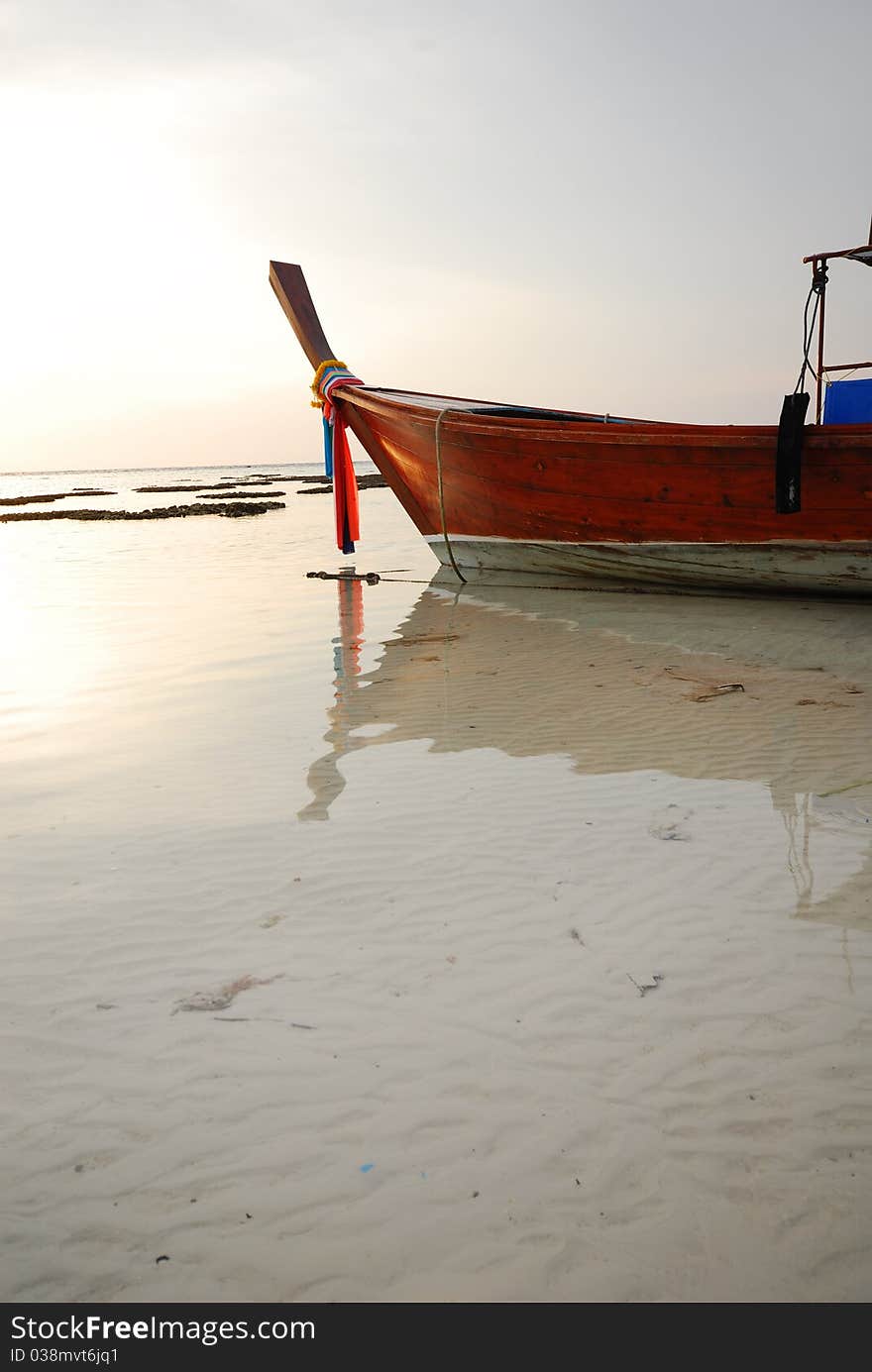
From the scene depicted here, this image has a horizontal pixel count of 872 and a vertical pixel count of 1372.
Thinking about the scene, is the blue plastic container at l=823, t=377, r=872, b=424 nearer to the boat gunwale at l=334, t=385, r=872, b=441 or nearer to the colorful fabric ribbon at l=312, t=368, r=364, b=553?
the boat gunwale at l=334, t=385, r=872, b=441

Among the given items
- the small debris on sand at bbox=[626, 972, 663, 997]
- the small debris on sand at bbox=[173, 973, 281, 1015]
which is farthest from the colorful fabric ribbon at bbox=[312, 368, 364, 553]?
the small debris on sand at bbox=[626, 972, 663, 997]

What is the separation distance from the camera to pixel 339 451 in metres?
11.5

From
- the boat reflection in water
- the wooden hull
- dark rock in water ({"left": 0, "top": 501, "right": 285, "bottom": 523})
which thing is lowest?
the boat reflection in water

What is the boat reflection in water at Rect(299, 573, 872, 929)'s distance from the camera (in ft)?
13.7

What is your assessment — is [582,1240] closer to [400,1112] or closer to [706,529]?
[400,1112]

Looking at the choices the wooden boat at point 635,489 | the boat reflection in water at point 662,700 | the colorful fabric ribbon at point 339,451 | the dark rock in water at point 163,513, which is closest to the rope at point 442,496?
the wooden boat at point 635,489

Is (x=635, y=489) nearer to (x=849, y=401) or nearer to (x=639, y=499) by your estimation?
(x=639, y=499)

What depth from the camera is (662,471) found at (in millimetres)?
8703

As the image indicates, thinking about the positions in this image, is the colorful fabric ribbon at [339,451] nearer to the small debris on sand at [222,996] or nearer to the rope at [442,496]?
the rope at [442,496]

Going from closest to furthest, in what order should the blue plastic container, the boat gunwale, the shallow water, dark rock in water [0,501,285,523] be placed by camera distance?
the shallow water
the boat gunwale
the blue plastic container
dark rock in water [0,501,285,523]

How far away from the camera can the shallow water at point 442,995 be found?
74.1 inches

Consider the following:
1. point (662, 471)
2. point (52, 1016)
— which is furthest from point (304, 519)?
point (52, 1016)

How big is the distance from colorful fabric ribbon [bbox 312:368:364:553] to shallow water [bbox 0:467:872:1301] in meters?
5.66

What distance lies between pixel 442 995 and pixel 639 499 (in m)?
7.11
